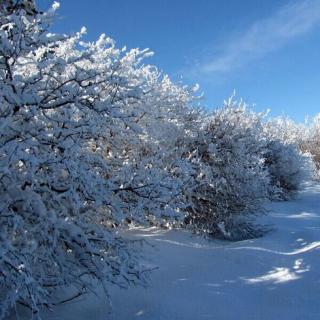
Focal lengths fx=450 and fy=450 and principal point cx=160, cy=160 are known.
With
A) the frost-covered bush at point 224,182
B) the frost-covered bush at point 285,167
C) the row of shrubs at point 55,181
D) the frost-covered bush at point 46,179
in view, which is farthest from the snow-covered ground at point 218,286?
the frost-covered bush at point 285,167

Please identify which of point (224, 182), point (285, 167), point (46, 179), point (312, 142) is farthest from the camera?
point (312, 142)

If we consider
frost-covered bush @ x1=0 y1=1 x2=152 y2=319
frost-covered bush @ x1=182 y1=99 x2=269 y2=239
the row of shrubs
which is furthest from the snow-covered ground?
frost-covered bush @ x1=182 y1=99 x2=269 y2=239

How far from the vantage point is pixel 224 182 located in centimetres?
1002

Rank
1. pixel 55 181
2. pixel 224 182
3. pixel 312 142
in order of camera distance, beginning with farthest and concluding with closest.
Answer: pixel 312 142 → pixel 224 182 → pixel 55 181

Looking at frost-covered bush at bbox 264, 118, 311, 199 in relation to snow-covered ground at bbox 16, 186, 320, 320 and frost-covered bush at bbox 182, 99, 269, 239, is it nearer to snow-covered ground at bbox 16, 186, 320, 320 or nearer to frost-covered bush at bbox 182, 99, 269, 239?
frost-covered bush at bbox 182, 99, 269, 239

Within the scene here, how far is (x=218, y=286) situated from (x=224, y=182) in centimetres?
396

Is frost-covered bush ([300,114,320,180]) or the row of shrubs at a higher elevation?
frost-covered bush ([300,114,320,180])

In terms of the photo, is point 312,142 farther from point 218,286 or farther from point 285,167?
point 218,286

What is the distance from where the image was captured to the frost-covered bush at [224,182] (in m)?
10.1

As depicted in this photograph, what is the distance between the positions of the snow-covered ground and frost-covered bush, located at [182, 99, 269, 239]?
1.03 meters

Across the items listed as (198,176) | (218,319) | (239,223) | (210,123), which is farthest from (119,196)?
(210,123)

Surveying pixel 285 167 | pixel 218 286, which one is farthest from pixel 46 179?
pixel 285 167

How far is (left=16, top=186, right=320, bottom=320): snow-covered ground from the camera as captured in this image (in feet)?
17.7

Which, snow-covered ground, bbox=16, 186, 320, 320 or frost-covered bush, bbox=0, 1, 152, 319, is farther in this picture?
snow-covered ground, bbox=16, 186, 320, 320
